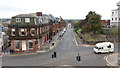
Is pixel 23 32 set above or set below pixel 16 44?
above

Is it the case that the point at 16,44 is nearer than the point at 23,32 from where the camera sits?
No

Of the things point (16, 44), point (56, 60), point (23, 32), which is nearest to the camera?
point (56, 60)

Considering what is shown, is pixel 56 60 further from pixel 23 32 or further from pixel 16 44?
pixel 16 44

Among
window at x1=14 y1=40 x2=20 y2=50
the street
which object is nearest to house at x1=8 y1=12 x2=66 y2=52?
window at x1=14 y1=40 x2=20 y2=50

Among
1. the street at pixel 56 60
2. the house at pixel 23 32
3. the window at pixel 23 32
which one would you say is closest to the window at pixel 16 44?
the house at pixel 23 32

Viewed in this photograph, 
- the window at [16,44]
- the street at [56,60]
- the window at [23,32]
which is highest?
the window at [23,32]

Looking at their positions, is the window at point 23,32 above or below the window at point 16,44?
above

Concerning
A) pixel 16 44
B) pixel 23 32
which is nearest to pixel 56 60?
pixel 23 32

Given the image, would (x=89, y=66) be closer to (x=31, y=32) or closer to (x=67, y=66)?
(x=67, y=66)

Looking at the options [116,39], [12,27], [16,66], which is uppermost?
[12,27]

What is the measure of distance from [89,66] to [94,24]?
27.4m

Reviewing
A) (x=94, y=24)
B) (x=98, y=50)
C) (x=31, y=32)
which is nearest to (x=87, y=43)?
(x=94, y=24)

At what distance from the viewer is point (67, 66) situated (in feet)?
77.7

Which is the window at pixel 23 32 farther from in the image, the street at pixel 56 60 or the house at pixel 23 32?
the street at pixel 56 60
